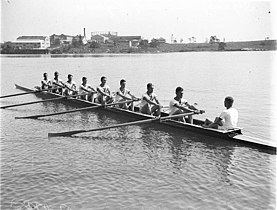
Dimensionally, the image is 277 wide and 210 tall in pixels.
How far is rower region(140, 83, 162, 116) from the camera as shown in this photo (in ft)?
45.2

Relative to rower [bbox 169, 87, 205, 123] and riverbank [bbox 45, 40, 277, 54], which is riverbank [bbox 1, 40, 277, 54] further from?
rower [bbox 169, 87, 205, 123]

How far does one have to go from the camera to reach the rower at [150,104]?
45.2ft

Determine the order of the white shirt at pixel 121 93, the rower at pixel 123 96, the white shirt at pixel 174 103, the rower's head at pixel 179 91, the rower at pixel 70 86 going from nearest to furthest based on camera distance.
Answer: the rower's head at pixel 179 91 → the white shirt at pixel 174 103 → the rower at pixel 123 96 → the white shirt at pixel 121 93 → the rower at pixel 70 86

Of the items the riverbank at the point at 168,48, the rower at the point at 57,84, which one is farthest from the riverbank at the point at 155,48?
the rower at the point at 57,84

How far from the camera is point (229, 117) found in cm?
1059

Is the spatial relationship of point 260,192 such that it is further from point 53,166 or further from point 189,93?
point 189,93

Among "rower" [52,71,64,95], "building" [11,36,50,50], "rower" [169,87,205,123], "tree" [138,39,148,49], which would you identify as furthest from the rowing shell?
"tree" [138,39,148,49]

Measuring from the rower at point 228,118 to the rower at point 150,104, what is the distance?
324cm

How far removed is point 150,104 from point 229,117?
432 centimetres

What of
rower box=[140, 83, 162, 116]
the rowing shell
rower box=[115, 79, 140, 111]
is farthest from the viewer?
rower box=[115, 79, 140, 111]

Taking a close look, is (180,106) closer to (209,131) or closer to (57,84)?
(209,131)

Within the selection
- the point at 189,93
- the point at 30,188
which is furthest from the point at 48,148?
the point at 189,93

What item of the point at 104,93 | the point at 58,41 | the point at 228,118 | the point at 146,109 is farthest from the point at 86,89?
the point at 58,41

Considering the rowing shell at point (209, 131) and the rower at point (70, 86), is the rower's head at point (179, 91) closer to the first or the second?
the rowing shell at point (209, 131)
